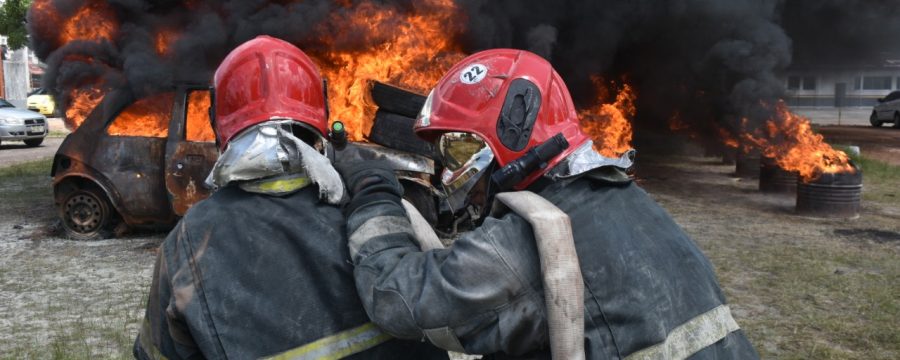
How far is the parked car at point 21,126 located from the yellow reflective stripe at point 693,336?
67.6 ft

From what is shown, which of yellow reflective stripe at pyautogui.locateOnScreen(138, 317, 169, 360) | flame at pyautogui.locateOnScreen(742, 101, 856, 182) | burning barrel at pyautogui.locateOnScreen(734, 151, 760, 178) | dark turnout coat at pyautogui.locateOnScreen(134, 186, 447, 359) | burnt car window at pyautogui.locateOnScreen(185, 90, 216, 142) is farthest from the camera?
burning barrel at pyautogui.locateOnScreen(734, 151, 760, 178)

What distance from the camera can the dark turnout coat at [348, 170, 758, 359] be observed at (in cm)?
155

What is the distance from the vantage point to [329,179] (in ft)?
6.11

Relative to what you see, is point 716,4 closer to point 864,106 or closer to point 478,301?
point 478,301

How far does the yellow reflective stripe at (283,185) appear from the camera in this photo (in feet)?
6.01

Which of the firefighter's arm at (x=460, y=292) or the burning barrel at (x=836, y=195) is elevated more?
the firefighter's arm at (x=460, y=292)

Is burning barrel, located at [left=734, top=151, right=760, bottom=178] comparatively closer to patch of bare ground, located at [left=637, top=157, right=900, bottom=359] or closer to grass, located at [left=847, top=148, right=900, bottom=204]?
grass, located at [left=847, top=148, right=900, bottom=204]

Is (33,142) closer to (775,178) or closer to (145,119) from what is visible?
(145,119)

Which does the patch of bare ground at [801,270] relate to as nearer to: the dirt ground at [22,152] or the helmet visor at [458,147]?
the helmet visor at [458,147]

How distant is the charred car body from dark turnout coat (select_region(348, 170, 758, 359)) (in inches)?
205

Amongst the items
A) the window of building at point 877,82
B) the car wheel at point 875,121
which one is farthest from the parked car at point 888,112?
the window of building at point 877,82

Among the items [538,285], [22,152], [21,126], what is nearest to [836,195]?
[538,285]

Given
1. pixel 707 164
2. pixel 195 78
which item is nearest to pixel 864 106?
pixel 707 164

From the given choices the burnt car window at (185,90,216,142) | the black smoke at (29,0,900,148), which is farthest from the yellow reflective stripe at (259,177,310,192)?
the black smoke at (29,0,900,148)
